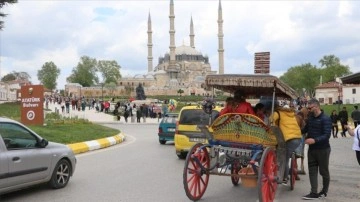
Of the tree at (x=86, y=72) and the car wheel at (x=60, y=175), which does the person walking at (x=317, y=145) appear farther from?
the tree at (x=86, y=72)

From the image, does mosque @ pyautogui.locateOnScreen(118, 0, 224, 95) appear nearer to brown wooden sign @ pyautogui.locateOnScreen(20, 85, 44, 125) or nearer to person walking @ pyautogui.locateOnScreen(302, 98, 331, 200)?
brown wooden sign @ pyautogui.locateOnScreen(20, 85, 44, 125)

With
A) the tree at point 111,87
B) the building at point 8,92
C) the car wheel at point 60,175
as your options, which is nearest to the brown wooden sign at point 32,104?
the car wheel at point 60,175

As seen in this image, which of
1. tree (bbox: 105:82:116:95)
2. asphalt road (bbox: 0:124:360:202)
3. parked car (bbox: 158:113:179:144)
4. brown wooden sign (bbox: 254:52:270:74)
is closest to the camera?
asphalt road (bbox: 0:124:360:202)

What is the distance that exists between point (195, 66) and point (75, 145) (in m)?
142

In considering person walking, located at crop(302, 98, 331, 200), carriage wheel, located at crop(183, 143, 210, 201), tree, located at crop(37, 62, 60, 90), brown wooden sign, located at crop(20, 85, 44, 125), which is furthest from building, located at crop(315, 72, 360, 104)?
tree, located at crop(37, 62, 60, 90)

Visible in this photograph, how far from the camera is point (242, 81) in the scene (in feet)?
27.0

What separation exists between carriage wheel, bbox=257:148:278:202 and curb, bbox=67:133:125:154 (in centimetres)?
936

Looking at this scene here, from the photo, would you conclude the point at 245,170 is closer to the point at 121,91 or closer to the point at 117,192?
the point at 117,192

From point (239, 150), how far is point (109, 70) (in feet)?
445

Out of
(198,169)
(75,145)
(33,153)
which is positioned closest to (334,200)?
(198,169)

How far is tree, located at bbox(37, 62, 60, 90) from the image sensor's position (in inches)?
5413

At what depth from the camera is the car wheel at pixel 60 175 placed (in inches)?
353

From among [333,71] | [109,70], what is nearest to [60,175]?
[333,71]

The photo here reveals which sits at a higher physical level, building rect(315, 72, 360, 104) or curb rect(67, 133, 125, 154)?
building rect(315, 72, 360, 104)
